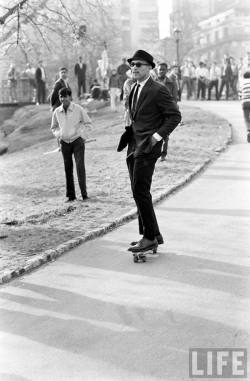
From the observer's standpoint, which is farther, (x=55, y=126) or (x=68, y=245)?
(x=55, y=126)

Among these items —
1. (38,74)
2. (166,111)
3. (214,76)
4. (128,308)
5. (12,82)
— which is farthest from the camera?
(12,82)

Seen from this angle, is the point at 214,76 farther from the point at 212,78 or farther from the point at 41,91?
the point at 41,91

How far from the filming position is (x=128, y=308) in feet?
18.6

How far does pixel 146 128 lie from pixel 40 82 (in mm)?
24563

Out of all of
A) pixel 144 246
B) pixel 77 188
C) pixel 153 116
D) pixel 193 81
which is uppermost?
pixel 153 116

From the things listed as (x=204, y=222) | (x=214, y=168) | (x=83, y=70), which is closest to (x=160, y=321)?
(x=204, y=222)

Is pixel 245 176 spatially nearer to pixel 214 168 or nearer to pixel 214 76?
pixel 214 168

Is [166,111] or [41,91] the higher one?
[166,111]

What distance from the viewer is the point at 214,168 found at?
1434 cm

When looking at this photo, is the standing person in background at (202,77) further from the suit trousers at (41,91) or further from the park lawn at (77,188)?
the suit trousers at (41,91)

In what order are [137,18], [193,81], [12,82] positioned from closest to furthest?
[193,81] → [12,82] → [137,18]

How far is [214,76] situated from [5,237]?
24290mm

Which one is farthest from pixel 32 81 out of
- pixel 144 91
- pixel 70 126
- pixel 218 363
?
pixel 218 363

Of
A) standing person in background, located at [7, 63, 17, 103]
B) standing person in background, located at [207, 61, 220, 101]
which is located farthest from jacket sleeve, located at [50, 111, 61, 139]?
standing person in background, located at [7, 63, 17, 103]
